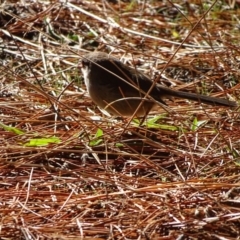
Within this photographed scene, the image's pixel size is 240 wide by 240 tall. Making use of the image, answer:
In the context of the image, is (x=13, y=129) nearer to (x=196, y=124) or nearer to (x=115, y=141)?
(x=115, y=141)

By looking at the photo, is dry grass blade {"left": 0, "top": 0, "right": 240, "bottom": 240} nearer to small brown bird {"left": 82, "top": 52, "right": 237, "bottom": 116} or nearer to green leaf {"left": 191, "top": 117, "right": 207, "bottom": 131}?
green leaf {"left": 191, "top": 117, "right": 207, "bottom": 131}

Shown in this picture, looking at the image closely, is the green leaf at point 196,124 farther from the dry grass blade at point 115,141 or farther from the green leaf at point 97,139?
the green leaf at point 97,139

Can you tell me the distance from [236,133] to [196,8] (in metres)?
3.53

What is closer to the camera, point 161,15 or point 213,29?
point 213,29

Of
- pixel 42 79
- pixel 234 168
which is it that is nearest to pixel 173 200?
pixel 234 168

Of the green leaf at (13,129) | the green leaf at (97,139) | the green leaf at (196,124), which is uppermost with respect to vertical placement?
the green leaf at (196,124)

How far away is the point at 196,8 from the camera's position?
27.8ft

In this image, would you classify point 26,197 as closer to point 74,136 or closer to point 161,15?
point 74,136

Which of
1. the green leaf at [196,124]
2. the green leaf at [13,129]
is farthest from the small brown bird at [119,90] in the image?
the green leaf at [13,129]

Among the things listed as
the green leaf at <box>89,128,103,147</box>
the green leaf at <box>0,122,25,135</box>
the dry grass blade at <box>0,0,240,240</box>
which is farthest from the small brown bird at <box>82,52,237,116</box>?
the green leaf at <box>0,122,25,135</box>

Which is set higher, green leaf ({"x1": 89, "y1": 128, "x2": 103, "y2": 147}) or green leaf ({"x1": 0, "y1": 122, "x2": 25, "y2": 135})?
green leaf ({"x1": 89, "y1": 128, "x2": 103, "y2": 147})

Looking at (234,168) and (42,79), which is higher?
(234,168)

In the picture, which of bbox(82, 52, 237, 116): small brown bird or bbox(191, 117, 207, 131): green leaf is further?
bbox(82, 52, 237, 116): small brown bird

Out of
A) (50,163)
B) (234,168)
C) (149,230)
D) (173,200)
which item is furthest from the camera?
(50,163)
